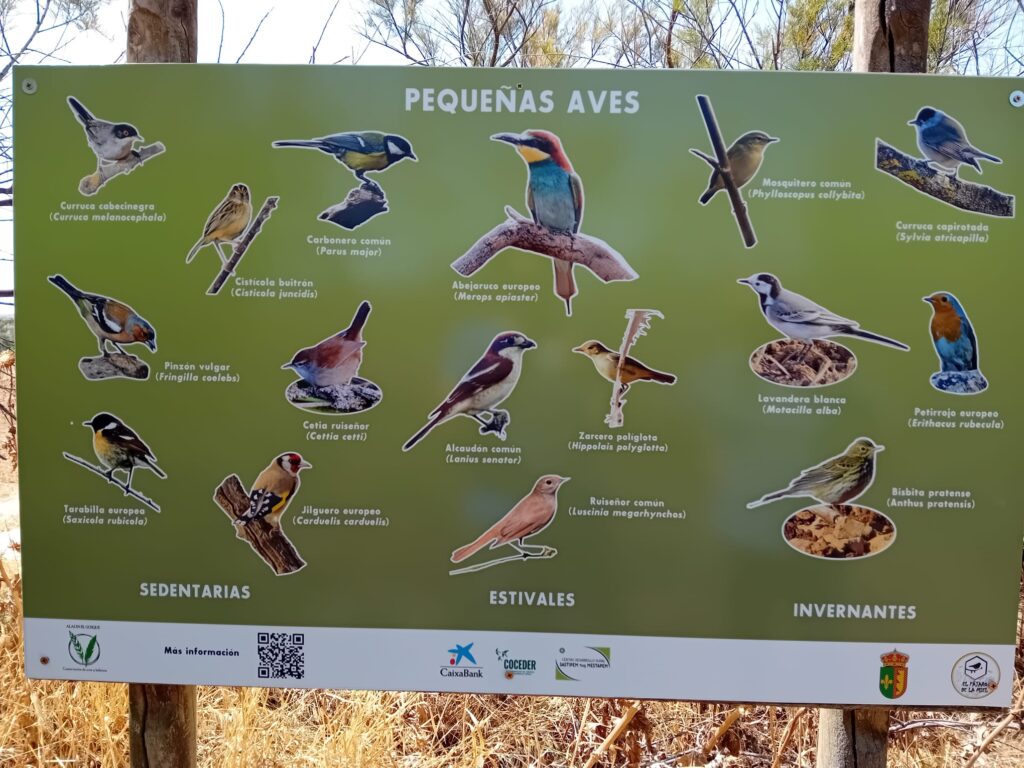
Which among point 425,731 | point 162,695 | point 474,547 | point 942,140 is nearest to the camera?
point 942,140

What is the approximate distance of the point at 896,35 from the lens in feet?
5.61

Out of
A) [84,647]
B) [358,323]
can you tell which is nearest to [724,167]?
[358,323]

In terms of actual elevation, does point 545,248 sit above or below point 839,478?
above

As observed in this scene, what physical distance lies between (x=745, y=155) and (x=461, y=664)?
1480mm

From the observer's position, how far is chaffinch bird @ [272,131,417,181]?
165 cm

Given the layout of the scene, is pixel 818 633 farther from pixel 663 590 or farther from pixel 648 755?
pixel 648 755

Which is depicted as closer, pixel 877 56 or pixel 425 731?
pixel 877 56

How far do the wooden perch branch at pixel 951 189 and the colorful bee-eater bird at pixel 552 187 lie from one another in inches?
29.3

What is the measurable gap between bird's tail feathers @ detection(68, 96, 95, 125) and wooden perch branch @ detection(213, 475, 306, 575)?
0.98 metres

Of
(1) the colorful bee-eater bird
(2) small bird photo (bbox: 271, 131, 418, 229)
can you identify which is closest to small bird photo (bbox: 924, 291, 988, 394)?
(1) the colorful bee-eater bird

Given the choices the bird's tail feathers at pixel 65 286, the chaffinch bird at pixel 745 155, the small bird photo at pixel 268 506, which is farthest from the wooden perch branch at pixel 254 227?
the chaffinch bird at pixel 745 155

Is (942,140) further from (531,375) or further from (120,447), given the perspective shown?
(120,447)

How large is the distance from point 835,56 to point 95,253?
394 centimetres

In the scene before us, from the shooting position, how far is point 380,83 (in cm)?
165
